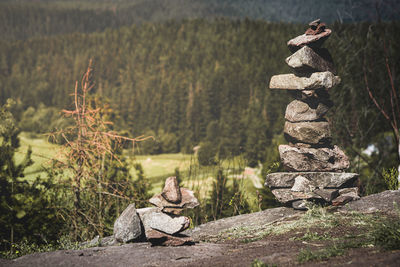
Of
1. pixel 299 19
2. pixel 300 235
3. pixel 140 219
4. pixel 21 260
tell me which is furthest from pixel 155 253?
pixel 299 19

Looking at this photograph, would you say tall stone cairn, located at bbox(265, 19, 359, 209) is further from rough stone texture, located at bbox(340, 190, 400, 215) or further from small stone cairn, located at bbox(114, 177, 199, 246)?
small stone cairn, located at bbox(114, 177, 199, 246)

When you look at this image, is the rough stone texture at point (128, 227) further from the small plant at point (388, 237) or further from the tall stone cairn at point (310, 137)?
the small plant at point (388, 237)

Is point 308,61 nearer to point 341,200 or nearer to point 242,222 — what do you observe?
point 341,200

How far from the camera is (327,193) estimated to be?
7.40m

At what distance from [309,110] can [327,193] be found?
1.90 meters

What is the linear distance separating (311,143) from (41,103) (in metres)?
18.5

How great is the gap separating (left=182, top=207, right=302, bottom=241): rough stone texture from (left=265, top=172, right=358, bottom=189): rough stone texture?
624 millimetres

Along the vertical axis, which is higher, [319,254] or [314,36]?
[314,36]

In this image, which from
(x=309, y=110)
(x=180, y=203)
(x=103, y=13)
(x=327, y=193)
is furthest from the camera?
(x=103, y=13)

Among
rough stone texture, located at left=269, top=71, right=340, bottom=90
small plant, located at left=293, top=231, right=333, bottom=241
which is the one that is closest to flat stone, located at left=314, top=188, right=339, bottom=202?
small plant, located at left=293, top=231, right=333, bottom=241

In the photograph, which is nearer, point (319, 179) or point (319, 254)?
point (319, 254)

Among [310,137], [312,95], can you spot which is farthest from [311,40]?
[310,137]

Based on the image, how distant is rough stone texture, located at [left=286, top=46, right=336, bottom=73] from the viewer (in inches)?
294

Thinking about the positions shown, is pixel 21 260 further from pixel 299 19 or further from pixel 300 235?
pixel 299 19
